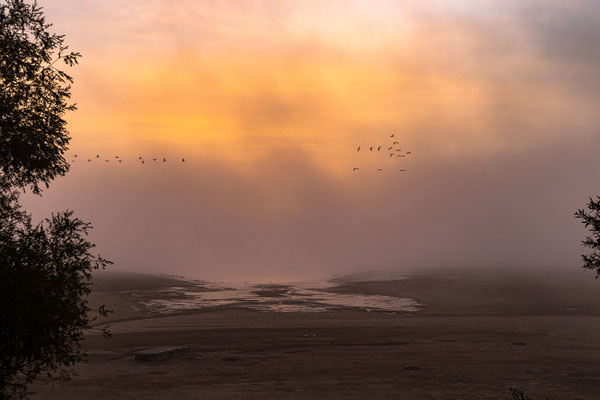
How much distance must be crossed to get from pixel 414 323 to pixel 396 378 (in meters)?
23.1

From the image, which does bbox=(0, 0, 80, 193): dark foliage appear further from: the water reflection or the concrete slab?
the water reflection

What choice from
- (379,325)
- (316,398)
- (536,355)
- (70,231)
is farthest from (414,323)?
(70,231)

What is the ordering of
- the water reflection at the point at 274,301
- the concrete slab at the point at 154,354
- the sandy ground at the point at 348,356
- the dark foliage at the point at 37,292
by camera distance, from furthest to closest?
the water reflection at the point at 274,301 < the concrete slab at the point at 154,354 < the sandy ground at the point at 348,356 < the dark foliage at the point at 37,292

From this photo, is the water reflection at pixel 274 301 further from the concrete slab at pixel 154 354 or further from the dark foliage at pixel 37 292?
the dark foliage at pixel 37 292

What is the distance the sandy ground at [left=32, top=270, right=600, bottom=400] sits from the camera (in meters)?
29.4

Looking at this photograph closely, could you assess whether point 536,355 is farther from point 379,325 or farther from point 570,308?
point 570,308

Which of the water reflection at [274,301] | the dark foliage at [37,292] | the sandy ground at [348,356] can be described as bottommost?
the sandy ground at [348,356]

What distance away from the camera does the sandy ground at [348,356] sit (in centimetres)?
2938

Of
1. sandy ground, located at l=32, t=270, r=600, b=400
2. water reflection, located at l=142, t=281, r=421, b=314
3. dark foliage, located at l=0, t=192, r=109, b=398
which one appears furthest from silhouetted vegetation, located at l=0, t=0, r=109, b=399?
water reflection, located at l=142, t=281, r=421, b=314

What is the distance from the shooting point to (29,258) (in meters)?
18.4

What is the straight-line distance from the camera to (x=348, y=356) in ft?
124

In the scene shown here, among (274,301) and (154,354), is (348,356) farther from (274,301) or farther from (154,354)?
(274,301)

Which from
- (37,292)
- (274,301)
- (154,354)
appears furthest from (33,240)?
(274,301)

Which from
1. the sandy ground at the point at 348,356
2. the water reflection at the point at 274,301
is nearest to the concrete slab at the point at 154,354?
the sandy ground at the point at 348,356
